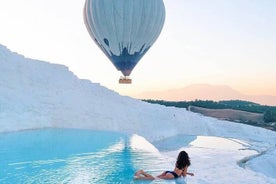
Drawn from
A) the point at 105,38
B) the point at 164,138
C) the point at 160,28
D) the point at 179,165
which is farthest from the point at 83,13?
the point at 179,165

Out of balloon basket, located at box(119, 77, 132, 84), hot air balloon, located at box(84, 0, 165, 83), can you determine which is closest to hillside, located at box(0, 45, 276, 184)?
balloon basket, located at box(119, 77, 132, 84)

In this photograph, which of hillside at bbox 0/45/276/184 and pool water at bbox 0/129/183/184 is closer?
pool water at bbox 0/129/183/184

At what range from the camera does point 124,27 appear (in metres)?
19.7

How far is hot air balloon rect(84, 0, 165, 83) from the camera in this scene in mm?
19422

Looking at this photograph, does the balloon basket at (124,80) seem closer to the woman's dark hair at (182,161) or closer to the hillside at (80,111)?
the hillside at (80,111)

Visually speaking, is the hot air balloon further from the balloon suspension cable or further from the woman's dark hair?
the woman's dark hair

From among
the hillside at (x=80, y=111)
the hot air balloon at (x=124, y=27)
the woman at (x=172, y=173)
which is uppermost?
the hot air balloon at (x=124, y=27)

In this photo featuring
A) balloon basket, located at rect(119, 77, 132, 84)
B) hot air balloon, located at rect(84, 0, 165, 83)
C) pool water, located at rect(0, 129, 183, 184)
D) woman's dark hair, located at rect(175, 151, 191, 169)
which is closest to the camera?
woman's dark hair, located at rect(175, 151, 191, 169)

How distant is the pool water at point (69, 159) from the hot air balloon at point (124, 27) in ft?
15.5

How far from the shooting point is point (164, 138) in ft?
91.6

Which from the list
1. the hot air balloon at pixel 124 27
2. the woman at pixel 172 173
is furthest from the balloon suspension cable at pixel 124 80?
the woman at pixel 172 173

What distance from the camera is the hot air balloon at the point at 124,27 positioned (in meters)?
19.4

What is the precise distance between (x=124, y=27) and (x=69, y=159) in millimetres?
9172

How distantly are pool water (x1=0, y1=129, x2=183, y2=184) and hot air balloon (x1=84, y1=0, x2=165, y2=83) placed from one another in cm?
471
